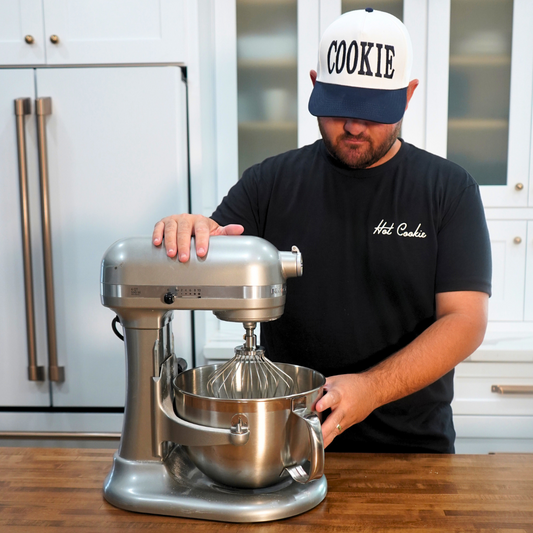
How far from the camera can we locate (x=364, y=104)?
1141 mm

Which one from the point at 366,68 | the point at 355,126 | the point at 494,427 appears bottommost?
the point at 494,427

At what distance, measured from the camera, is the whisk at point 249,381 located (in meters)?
0.92

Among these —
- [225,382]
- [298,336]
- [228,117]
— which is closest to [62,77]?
[228,117]

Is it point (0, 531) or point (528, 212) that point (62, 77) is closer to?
point (0, 531)

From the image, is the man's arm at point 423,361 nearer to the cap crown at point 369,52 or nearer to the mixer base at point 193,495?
the mixer base at point 193,495

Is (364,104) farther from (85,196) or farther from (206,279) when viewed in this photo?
(85,196)

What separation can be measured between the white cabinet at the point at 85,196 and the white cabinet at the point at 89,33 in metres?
0.04

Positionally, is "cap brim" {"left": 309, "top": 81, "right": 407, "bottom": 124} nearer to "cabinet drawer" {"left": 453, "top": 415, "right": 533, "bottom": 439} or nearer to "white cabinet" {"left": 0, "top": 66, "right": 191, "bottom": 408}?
"white cabinet" {"left": 0, "top": 66, "right": 191, "bottom": 408}

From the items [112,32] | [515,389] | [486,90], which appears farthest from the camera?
[486,90]

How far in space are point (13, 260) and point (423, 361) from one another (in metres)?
1.32

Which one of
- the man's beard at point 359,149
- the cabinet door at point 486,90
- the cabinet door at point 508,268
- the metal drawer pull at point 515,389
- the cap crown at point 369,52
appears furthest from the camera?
the cabinet door at point 508,268

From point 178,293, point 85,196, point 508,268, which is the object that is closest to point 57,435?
point 85,196

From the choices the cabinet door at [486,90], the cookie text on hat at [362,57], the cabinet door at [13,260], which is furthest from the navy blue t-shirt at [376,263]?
the cabinet door at [486,90]

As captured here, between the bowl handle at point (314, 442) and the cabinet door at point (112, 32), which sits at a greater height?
the cabinet door at point (112, 32)
